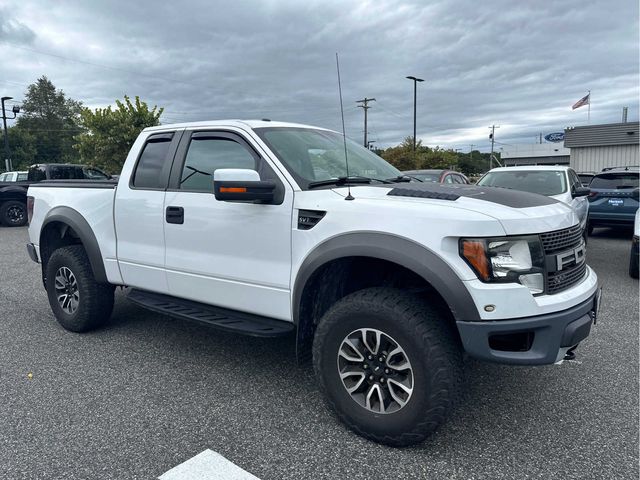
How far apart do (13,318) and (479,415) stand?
4760mm

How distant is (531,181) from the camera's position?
8.34m

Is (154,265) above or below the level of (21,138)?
below

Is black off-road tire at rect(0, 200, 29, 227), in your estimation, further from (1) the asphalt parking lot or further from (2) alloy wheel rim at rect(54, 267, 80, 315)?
(1) the asphalt parking lot

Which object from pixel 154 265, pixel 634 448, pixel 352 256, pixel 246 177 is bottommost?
pixel 634 448

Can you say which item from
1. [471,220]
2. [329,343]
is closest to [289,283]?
[329,343]

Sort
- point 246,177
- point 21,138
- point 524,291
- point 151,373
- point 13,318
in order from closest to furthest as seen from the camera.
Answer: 1. point 524,291
2. point 246,177
3. point 151,373
4. point 13,318
5. point 21,138

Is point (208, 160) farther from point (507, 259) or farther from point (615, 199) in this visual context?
point (615, 199)

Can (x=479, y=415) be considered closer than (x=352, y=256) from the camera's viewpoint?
No

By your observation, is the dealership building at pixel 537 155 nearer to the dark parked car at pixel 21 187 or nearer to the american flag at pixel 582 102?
the american flag at pixel 582 102

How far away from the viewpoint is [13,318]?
16.5 feet

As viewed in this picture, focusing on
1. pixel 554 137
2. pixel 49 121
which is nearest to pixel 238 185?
pixel 554 137

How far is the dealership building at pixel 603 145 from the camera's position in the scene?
24352 mm

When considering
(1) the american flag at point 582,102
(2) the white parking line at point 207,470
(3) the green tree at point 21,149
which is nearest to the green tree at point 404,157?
(1) the american flag at point 582,102

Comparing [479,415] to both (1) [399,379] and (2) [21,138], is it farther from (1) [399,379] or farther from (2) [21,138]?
(2) [21,138]
